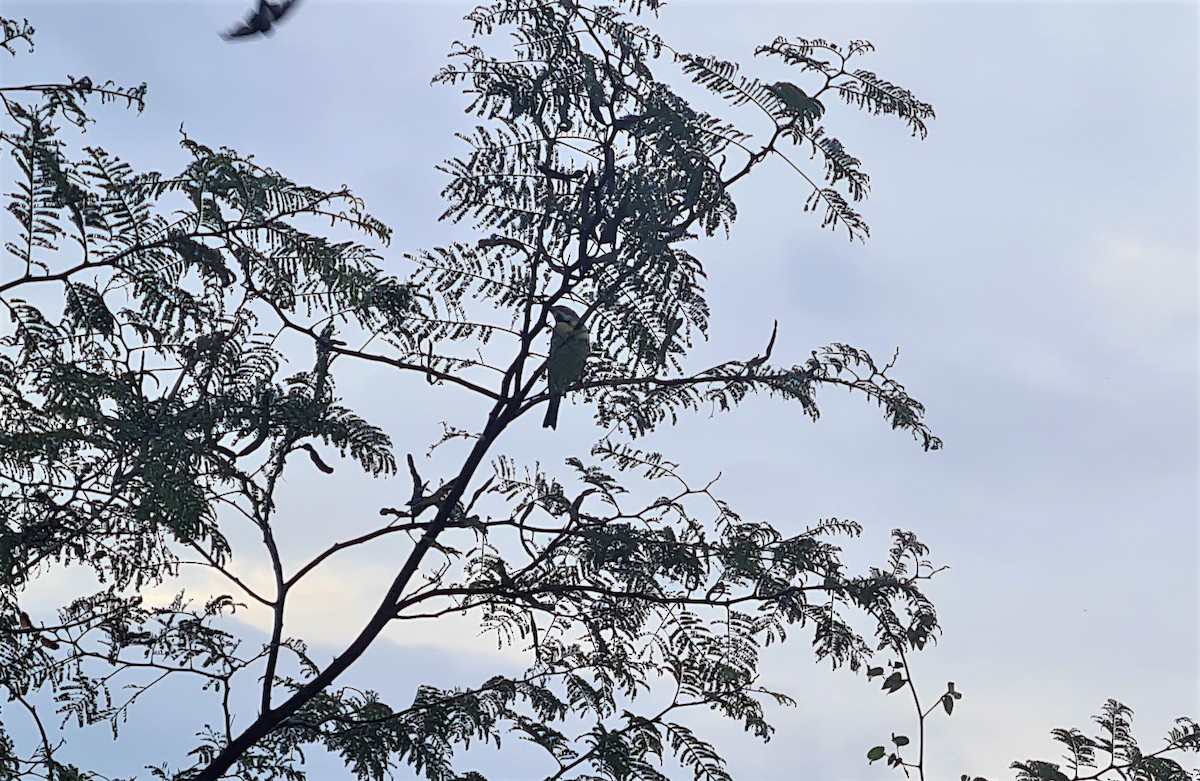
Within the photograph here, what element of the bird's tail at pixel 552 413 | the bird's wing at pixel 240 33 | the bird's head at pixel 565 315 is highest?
the bird's head at pixel 565 315

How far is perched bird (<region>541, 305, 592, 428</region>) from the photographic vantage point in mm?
2084

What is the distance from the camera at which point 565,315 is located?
2.16 metres

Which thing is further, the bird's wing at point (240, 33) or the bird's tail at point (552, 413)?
the bird's tail at point (552, 413)

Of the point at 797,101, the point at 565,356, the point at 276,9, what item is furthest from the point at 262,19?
the point at 797,101

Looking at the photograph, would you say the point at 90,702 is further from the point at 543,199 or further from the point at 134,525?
the point at 543,199

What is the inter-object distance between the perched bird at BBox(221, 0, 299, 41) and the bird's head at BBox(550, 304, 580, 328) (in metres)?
0.93

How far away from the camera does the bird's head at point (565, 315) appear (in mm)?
2146

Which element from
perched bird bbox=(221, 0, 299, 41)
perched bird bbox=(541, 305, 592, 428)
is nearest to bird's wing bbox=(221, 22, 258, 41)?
perched bird bbox=(221, 0, 299, 41)

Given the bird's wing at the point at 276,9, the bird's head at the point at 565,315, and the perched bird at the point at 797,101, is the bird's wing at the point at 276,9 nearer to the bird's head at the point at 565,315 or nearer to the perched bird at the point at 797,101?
the bird's head at the point at 565,315

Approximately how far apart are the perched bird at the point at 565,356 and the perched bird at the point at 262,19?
899 mm

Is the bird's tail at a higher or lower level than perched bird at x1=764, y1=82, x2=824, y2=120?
lower

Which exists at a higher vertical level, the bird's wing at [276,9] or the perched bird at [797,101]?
the perched bird at [797,101]

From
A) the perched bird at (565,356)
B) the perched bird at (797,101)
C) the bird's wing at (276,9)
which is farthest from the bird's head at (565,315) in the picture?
the bird's wing at (276,9)

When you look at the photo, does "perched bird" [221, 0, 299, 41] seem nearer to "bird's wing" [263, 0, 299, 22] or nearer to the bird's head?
"bird's wing" [263, 0, 299, 22]
